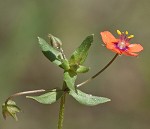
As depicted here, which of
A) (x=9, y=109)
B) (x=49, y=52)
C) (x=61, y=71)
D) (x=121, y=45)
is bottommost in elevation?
(x=9, y=109)

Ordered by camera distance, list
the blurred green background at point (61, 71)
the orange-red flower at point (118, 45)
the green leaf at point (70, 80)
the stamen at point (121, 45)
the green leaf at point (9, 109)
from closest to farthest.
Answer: the green leaf at point (70, 80)
the green leaf at point (9, 109)
the orange-red flower at point (118, 45)
the stamen at point (121, 45)
the blurred green background at point (61, 71)

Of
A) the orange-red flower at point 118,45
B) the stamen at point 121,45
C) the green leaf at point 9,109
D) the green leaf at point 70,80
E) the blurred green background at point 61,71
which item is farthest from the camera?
the blurred green background at point 61,71

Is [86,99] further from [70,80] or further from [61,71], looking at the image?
[61,71]

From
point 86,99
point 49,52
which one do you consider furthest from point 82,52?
point 86,99

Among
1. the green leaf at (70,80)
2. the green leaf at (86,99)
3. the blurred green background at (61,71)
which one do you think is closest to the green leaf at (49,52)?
the green leaf at (70,80)

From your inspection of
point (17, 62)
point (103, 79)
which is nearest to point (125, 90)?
point (103, 79)

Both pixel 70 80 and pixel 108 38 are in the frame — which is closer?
pixel 70 80

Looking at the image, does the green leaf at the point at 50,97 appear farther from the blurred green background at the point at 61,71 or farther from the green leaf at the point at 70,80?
the blurred green background at the point at 61,71

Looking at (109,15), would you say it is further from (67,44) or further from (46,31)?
(46,31)
